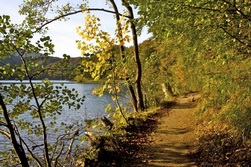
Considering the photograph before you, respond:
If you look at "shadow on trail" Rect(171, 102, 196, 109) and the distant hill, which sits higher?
the distant hill

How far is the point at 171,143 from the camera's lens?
809 centimetres

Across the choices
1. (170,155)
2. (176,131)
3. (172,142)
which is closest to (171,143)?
(172,142)

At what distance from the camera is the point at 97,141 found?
784cm

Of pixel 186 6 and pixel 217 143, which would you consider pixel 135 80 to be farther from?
pixel 186 6

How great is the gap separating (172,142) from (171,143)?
11 cm

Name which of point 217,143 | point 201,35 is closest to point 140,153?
point 217,143

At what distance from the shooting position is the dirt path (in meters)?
6.69

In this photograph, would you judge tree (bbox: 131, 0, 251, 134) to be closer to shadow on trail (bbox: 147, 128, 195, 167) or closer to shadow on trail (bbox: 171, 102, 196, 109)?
shadow on trail (bbox: 147, 128, 195, 167)

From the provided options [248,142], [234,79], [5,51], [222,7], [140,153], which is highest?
[222,7]

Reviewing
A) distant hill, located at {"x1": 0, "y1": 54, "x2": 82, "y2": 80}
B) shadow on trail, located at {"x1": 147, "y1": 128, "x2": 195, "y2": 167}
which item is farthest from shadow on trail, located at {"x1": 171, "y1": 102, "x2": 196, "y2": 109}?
distant hill, located at {"x1": 0, "y1": 54, "x2": 82, "y2": 80}

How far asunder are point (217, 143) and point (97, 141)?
3.43m

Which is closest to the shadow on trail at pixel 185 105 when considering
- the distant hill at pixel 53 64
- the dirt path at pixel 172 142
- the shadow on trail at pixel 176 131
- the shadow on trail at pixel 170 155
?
the dirt path at pixel 172 142

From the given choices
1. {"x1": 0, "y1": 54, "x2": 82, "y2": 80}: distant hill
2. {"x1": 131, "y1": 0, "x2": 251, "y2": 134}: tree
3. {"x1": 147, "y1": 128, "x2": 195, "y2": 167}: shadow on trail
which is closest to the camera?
{"x1": 131, "y1": 0, "x2": 251, "y2": 134}: tree

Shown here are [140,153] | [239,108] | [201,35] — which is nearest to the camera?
[201,35]
